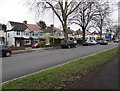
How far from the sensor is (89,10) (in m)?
36.5

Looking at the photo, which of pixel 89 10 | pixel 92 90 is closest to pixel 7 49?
pixel 92 90

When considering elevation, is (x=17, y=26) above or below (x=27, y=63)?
above

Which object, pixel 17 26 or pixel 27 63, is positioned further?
pixel 17 26

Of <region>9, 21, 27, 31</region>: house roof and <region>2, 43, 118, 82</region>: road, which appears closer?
<region>2, 43, 118, 82</region>: road

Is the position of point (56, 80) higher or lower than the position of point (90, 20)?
lower

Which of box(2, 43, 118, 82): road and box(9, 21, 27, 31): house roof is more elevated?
box(9, 21, 27, 31): house roof

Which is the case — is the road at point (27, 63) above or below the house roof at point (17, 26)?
below

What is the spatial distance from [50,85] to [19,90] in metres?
1.01

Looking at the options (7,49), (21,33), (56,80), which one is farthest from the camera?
(21,33)

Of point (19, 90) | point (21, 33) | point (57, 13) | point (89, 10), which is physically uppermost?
point (89, 10)

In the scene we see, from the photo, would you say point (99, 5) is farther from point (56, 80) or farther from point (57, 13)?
point (56, 80)

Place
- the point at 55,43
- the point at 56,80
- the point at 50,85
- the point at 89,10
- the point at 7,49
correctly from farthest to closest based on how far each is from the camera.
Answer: the point at 89,10
the point at 55,43
the point at 7,49
the point at 56,80
the point at 50,85

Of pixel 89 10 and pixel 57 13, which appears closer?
pixel 57 13

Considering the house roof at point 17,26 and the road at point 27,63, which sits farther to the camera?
the house roof at point 17,26
